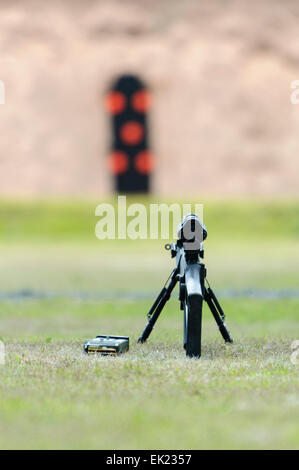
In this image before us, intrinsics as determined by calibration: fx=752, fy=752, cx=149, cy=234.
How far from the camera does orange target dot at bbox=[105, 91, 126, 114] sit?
137 feet

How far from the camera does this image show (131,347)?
26.9ft

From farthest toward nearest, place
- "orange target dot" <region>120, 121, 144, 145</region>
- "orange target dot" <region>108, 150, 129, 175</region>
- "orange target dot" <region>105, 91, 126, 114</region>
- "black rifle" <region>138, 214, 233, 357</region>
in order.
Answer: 1. "orange target dot" <region>108, 150, 129, 175</region>
2. "orange target dot" <region>105, 91, 126, 114</region>
3. "orange target dot" <region>120, 121, 144, 145</region>
4. "black rifle" <region>138, 214, 233, 357</region>

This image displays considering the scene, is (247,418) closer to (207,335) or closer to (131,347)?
(131,347)

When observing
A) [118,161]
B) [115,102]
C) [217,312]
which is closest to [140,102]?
[115,102]

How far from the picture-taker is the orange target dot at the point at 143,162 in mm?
42188

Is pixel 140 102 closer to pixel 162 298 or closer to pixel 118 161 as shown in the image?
pixel 118 161

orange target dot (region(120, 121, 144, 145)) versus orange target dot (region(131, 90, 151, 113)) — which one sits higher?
orange target dot (region(131, 90, 151, 113))

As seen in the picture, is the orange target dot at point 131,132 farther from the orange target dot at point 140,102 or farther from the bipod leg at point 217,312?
the bipod leg at point 217,312

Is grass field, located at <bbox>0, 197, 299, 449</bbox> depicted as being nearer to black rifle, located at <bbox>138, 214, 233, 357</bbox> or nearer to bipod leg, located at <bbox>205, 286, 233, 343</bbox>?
bipod leg, located at <bbox>205, 286, 233, 343</bbox>

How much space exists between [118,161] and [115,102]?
10.7 feet

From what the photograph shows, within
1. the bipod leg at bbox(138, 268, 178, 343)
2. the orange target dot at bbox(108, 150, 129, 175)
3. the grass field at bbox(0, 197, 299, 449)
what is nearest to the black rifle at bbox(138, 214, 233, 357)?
the bipod leg at bbox(138, 268, 178, 343)

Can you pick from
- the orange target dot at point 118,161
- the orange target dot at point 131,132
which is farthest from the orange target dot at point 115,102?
the orange target dot at point 118,161

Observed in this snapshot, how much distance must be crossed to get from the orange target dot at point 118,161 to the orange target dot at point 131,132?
80 centimetres

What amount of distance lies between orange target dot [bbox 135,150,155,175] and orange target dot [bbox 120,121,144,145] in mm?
836
